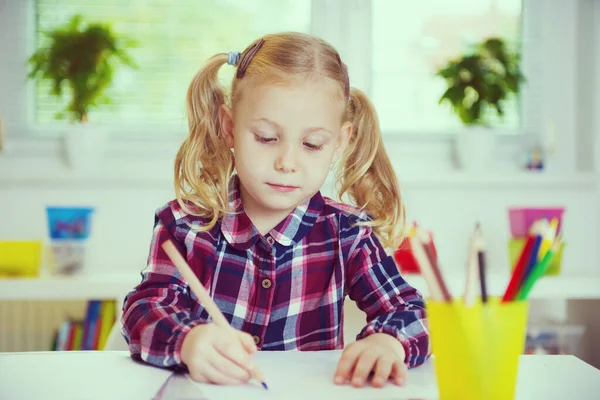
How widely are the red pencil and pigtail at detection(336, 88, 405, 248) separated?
0.52 meters

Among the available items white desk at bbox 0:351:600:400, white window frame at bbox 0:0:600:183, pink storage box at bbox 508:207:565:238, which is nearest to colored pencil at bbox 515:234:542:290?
white desk at bbox 0:351:600:400

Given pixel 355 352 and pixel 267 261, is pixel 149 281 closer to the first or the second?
pixel 267 261

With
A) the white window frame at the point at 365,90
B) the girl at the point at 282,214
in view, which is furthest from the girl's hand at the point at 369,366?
the white window frame at the point at 365,90

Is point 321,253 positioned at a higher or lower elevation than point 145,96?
lower

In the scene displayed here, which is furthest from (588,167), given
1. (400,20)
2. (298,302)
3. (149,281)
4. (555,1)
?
(149,281)

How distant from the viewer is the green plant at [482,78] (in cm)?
217

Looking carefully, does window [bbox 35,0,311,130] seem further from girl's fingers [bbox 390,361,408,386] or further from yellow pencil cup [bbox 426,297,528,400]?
yellow pencil cup [bbox 426,297,528,400]

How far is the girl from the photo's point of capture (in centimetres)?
87

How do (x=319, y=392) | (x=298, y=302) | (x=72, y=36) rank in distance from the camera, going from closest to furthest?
1. (x=319, y=392)
2. (x=298, y=302)
3. (x=72, y=36)

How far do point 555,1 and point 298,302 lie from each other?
1.75 m

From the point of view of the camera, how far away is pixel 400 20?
7.63 feet

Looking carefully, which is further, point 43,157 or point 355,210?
point 43,157

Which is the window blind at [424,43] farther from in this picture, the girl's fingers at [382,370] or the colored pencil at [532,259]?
the colored pencil at [532,259]

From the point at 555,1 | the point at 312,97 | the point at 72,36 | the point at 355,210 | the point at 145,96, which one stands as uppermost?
the point at 555,1
